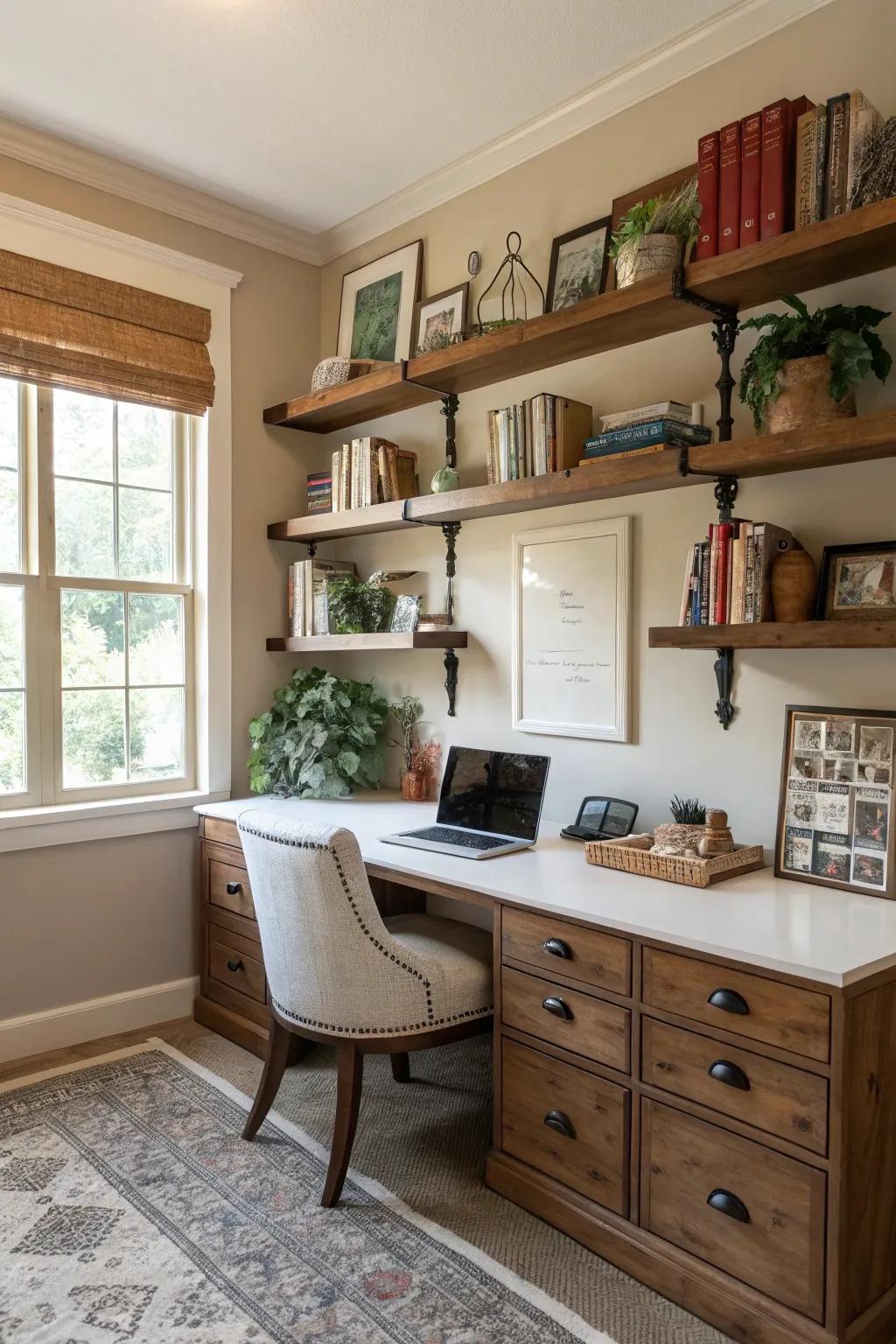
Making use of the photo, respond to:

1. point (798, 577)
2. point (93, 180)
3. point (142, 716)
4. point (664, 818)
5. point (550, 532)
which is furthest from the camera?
point (142, 716)

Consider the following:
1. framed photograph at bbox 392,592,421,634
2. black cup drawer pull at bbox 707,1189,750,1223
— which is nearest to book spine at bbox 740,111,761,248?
framed photograph at bbox 392,592,421,634

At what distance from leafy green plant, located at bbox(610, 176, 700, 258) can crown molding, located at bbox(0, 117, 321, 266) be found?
1.66 meters

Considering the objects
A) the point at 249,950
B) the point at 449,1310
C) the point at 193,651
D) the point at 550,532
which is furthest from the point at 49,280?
the point at 449,1310

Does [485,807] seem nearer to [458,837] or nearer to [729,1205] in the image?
[458,837]

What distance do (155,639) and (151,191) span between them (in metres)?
1.51

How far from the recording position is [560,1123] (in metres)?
1.96

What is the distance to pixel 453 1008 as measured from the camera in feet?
7.03

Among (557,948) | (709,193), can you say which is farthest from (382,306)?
(557,948)

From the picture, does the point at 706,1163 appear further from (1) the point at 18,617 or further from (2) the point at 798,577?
(1) the point at 18,617

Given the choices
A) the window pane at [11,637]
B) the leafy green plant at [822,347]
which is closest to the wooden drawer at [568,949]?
the leafy green plant at [822,347]

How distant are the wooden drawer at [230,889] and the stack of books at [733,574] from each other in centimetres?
161

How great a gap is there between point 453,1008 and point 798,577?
49.5 inches

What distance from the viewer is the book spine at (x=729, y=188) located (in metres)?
2.10

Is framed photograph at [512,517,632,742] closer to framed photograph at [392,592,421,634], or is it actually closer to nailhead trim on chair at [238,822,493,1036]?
framed photograph at [392,592,421,634]
